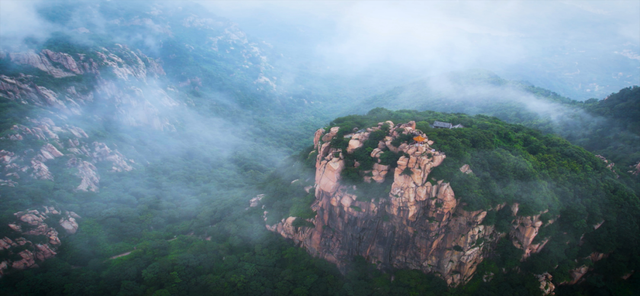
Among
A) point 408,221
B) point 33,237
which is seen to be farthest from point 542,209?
point 33,237

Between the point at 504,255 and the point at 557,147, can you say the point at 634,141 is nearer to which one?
the point at 557,147

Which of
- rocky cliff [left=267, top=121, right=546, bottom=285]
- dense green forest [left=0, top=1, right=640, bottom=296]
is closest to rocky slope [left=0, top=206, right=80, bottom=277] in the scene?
dense green forest [left=0, top=1, right=640, bottom=296]

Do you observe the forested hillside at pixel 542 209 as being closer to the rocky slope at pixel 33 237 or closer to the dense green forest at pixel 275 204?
Result: the dense green forest at pixel 275 204

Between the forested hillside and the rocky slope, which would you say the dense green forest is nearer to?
the forested hillside

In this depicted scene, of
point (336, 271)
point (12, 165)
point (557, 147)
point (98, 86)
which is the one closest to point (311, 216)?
point (336, 271)

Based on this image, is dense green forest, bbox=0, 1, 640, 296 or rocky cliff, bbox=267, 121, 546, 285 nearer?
rocky cliff, bbox=267, 121, 546, 285

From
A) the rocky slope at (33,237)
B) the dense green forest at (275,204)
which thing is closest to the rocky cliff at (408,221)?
the dense green forest at (275,204)
